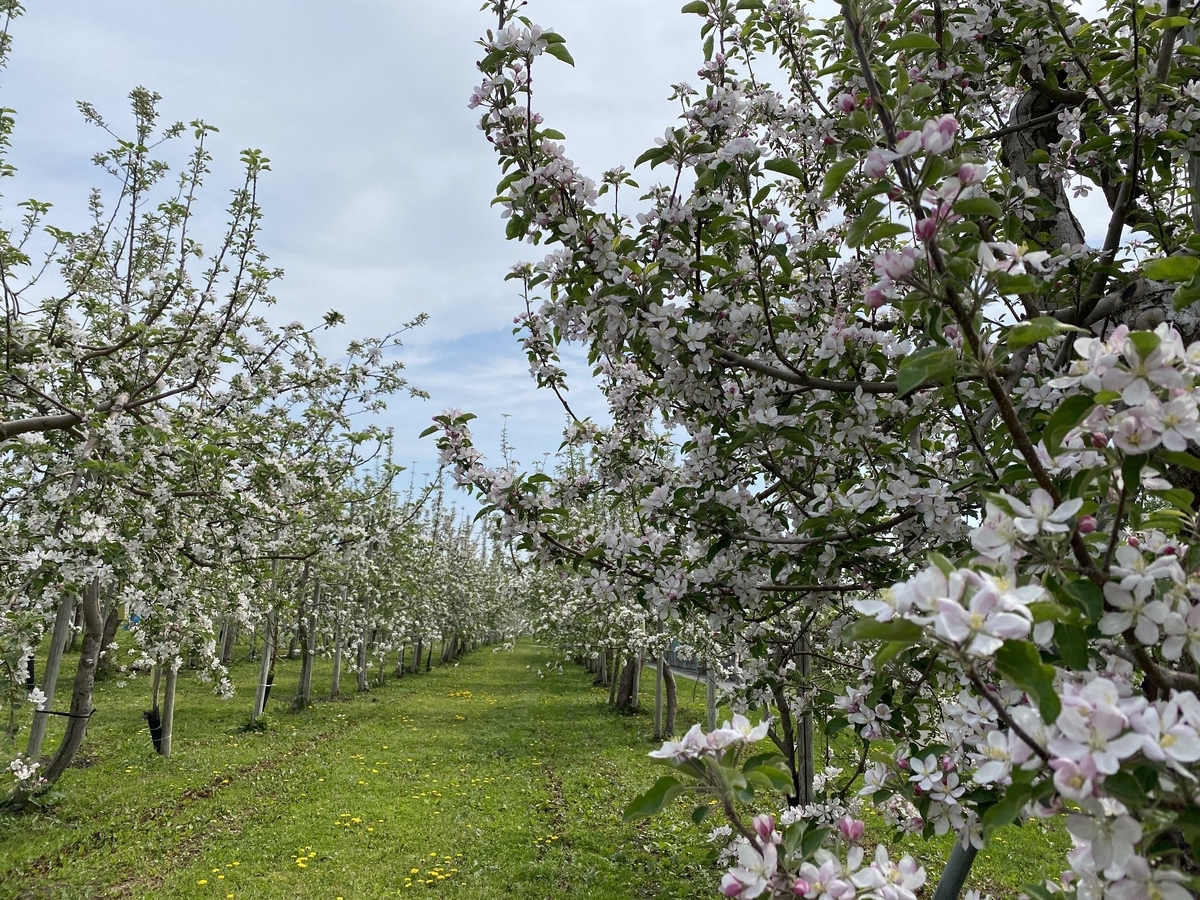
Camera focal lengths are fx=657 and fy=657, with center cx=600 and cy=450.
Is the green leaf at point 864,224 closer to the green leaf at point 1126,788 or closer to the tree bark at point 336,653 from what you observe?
the green leaf at point 1126,788

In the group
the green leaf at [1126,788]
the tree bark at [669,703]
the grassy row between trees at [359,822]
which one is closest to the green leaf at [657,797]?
the green leaf at [1126,788]

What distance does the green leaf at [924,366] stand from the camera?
1.15 m

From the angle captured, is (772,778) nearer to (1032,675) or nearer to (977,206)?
(1032,675)

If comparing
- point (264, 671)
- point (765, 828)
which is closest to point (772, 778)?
point (765, 828)

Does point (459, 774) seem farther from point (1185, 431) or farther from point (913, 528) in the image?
point (1185, 431)

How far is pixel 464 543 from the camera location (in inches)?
1367

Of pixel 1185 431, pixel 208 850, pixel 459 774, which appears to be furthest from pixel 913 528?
pixel 459 774

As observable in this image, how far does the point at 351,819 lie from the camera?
757 cm

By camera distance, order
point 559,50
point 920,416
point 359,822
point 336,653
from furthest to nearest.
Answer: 1. point 336,653
2. point 359,822
3. point 559,50
4. point 920,416

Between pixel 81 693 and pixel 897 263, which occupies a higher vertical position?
pixel 897 263

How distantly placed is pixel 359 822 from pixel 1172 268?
28.4 feet

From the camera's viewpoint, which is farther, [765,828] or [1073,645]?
[765,828]

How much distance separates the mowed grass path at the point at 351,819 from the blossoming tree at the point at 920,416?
11.1 feet

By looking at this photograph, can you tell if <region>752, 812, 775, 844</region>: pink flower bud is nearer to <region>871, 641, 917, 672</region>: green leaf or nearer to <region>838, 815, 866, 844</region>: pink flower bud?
<region>838, 815, 866, 844</region>: pink flower bud
